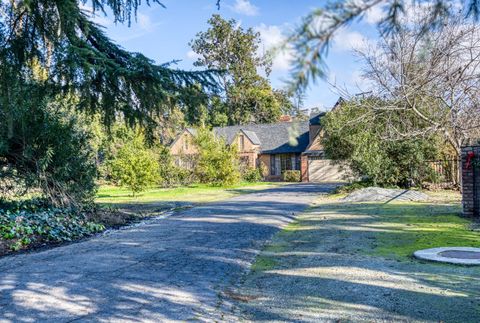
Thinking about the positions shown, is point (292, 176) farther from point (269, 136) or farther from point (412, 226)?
point (412, 226)

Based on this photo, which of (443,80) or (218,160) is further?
(218,160)

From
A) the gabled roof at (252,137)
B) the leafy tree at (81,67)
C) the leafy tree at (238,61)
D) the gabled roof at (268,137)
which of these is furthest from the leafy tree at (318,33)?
the leafy tree at (238,61)

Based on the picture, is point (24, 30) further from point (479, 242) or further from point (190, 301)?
point (479, 242)

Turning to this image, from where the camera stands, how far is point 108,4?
6.83 m

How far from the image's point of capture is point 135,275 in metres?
6.21

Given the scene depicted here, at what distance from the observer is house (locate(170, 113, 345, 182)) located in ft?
117

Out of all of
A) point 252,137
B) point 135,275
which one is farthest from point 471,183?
point 252,137

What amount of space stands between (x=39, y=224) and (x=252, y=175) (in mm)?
29054

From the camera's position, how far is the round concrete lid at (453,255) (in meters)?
6.12

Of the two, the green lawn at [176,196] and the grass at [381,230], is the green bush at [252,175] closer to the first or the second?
the green lawn at [176,196]

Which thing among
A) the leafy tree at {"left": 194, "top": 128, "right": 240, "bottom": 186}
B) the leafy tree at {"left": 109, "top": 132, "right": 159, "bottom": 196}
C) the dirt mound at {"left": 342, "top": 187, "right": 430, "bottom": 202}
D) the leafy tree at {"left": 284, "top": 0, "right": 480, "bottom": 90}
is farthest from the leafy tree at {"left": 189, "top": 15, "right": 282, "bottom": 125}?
the leafy tree at {"left": 284, "top": 0, "right": 480, "bottom": 90}

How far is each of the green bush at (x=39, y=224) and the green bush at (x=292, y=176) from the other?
2677 cm

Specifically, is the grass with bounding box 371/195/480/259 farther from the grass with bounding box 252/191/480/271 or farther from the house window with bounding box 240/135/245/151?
the house window with bounding box 240/135/245/151

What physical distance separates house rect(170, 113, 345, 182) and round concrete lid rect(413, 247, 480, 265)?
27.4m
